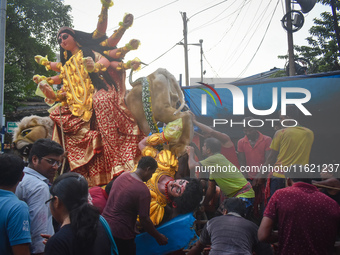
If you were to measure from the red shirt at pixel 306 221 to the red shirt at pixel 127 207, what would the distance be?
115 cm

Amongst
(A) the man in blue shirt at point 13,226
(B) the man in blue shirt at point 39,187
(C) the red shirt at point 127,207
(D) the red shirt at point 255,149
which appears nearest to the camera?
(A) the man in blue shirt at point 13,226

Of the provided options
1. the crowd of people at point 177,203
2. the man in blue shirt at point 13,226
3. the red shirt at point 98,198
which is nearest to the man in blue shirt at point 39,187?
the crowd of people at point 177,203

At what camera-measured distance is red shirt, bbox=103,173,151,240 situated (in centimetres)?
318

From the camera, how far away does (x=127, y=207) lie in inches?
127

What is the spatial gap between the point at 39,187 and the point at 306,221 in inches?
77.9

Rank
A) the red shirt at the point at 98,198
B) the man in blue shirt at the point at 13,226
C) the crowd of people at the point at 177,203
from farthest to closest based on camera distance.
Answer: the red shirt at the point at 98,198 → the man in blue shirt at the point at 13,226 → the crowd of people at the point at 177,203

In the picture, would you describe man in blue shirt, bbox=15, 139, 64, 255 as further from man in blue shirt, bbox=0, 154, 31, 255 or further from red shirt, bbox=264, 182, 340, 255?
red shirt, bbox=264, 182, 340, 255

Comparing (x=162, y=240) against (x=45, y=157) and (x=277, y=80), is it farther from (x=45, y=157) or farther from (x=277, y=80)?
(x=277, y=80)

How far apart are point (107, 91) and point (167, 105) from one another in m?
0.97

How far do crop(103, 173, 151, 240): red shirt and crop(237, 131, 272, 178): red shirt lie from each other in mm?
2038

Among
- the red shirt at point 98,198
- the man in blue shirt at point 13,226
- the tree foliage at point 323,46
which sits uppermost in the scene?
the tree foliage at point 323,46

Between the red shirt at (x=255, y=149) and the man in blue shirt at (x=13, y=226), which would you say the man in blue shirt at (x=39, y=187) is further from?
the red shirt at (x=255, y=149)

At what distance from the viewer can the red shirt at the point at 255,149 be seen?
479 centimetres

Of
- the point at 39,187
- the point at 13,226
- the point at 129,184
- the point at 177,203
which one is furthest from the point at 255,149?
the point at 13,226
